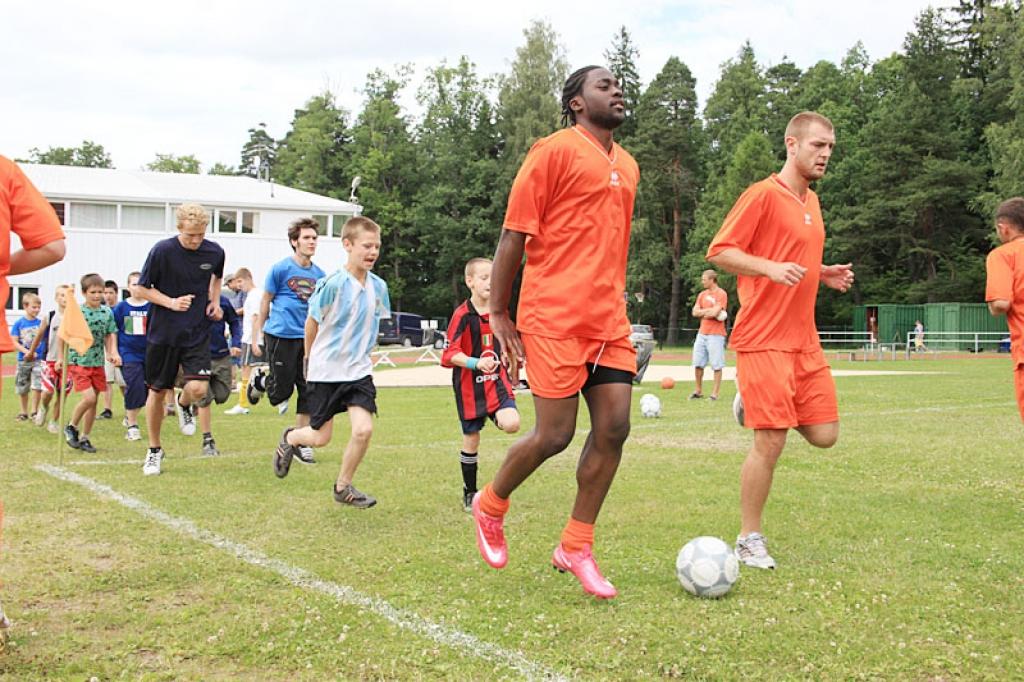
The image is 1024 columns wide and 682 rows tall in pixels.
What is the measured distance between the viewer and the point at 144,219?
40406 millimetres

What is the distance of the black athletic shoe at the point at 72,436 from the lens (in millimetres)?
9555

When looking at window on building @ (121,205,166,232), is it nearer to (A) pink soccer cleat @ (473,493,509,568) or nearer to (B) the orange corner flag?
(B) the orange corner flag

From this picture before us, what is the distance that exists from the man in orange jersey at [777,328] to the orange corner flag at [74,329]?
19.5 feet

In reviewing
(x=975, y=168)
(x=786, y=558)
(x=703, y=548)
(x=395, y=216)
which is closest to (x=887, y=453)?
(x=786, y=558)

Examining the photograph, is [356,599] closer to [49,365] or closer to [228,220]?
[49,365]

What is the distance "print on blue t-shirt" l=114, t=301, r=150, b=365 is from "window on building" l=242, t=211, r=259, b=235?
106 ft

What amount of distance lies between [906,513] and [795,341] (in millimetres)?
2137

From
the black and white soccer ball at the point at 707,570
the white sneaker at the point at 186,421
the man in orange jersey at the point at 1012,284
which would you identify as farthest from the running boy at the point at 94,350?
the man in orange jersey at the point at 1012,284

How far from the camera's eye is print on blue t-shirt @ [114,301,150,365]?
10984 mm

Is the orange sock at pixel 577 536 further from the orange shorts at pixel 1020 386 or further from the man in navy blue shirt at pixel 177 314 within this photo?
the man in navy blue shirt at pixel 177 314

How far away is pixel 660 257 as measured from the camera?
6062 centimetres

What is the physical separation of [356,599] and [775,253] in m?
2.82

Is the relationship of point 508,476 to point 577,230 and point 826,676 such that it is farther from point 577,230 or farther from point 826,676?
point 826,676

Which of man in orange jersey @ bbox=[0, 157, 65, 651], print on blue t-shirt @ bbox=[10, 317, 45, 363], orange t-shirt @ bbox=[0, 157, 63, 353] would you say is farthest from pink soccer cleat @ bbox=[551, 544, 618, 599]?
print on blue t-shirt @ bbox=[10, 317, 45, 363]
